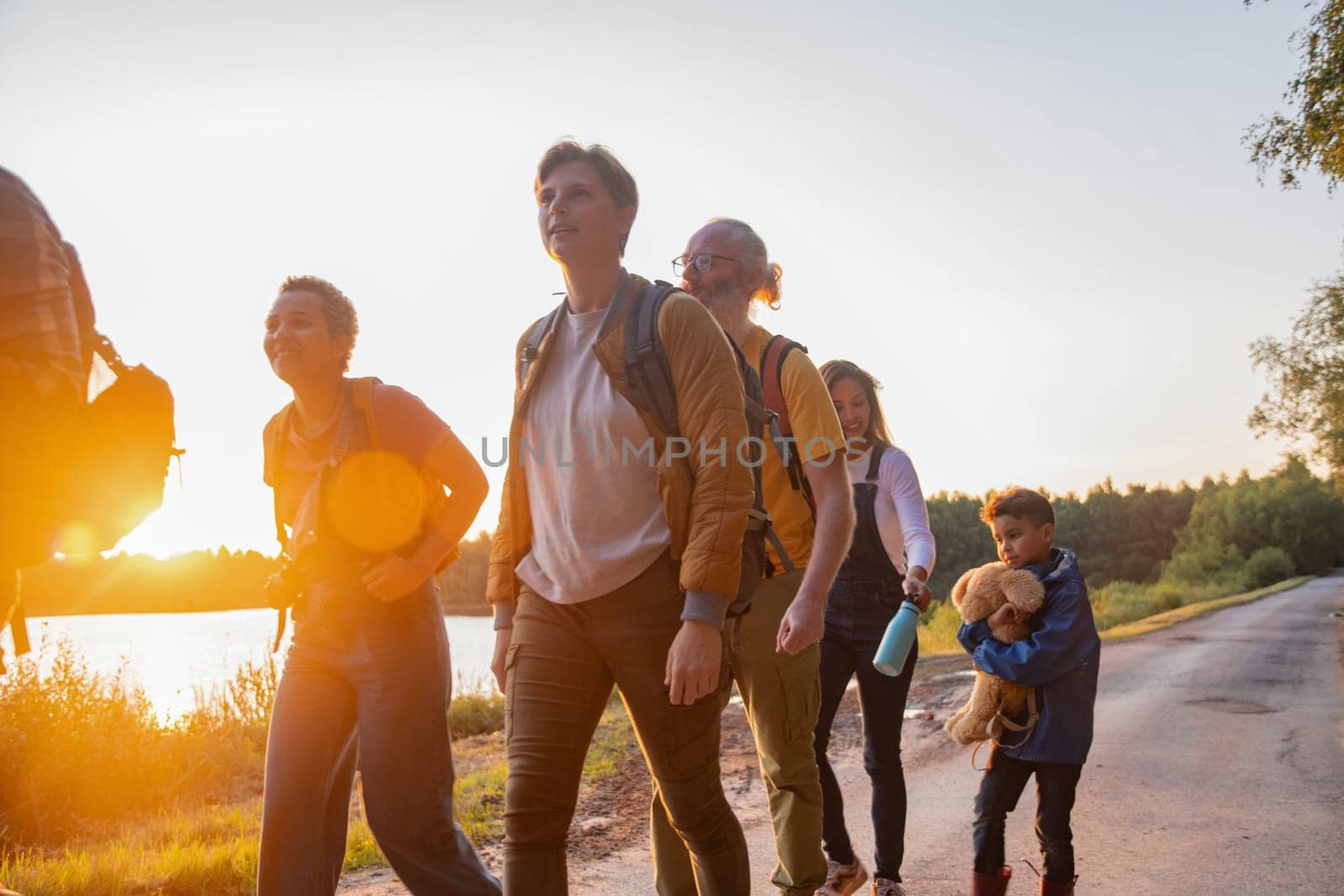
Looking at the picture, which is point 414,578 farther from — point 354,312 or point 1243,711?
point 1243,711

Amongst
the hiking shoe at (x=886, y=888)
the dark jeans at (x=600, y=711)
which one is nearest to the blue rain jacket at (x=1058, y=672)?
the hiking shoe at (x=886, y=888)

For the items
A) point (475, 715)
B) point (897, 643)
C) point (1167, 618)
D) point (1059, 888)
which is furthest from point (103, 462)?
point (1167, 618)

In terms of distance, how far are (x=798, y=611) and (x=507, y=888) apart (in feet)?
4.04

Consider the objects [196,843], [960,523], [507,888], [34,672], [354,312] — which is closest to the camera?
[507,888]

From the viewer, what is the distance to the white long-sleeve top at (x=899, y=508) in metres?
4.25

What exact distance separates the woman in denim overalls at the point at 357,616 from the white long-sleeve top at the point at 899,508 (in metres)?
1.90

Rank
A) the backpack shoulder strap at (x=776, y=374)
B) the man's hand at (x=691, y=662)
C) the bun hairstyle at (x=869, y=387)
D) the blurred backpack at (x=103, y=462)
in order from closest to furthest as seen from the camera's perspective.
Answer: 1. the blurred backpack at (x=103, y=462)
2. the man's hand at (x=691, y=662)
3. the backpack shoulder strap at (x=776, y=374)
4. the bun hairstyle at (x=869, y=387)

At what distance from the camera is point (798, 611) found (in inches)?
124

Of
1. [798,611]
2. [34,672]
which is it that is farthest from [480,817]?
[34,672]

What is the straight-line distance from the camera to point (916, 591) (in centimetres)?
403

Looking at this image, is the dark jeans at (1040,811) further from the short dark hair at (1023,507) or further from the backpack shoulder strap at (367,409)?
the backpack shoulder strap at (367,409)

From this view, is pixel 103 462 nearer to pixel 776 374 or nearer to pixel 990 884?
pixel 776 374

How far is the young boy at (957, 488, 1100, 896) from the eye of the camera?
3.70 metres

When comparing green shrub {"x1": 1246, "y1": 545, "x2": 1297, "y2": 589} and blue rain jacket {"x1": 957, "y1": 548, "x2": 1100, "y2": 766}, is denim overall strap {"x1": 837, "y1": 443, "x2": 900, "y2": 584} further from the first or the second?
green shrub {"x1": 1246, "y1": 545, "x2": 1297, "y2": 589}
